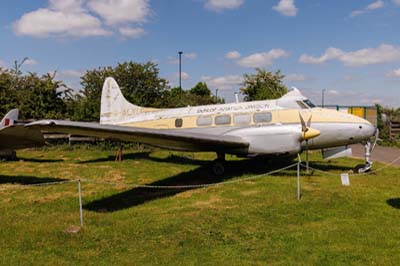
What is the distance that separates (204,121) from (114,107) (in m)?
5.81

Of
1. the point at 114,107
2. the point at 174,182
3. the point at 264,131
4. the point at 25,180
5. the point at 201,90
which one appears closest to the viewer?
the point at 264,131

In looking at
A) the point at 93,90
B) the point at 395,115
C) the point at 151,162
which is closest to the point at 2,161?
the point at 151,162

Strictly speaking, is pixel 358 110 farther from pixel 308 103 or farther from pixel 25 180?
pixel 25 180

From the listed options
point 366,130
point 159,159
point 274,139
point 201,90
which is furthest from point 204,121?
point 201,90

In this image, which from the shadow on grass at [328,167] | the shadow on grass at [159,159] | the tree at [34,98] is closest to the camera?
the shadow on grass at [328,167]

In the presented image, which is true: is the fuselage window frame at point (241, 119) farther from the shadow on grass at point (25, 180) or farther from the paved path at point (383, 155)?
the paved path at point (383, 155)

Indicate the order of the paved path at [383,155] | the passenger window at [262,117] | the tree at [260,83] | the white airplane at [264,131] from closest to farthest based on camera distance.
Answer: the white airplane at [264,131] → the passenger window at [262,117] → the paved path at [383,155] → the tree at [260,83]

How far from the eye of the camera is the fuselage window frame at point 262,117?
13.9 metres

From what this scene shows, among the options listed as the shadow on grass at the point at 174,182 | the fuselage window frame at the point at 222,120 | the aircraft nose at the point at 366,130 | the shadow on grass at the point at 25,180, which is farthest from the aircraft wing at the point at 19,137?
the aircraft nose at the point at 366,130

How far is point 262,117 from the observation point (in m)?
14.0

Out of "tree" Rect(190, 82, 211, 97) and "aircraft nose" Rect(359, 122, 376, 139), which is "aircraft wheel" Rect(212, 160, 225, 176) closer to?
"aircraft nose" Rect(359, 122, 376, 139)

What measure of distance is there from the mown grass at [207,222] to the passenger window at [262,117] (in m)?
2.20

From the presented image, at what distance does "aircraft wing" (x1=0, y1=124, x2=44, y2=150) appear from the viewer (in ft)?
36.5

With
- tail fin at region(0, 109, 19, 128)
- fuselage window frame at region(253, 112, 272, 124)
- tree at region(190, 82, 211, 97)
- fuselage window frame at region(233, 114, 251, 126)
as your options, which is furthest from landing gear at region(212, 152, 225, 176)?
tree at region(190, 82, 211, 97)
